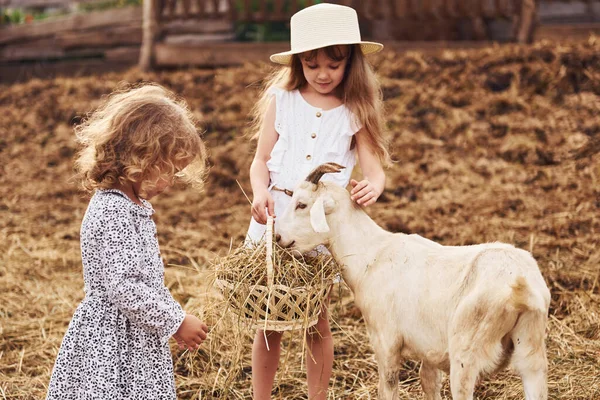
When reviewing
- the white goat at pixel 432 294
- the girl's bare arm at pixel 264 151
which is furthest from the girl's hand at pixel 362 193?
the girl's bare arm at pixel 264 151

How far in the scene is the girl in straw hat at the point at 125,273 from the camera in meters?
2.94

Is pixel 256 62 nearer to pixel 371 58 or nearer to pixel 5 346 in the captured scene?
pixel 371 58

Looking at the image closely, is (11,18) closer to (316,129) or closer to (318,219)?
(316,129)

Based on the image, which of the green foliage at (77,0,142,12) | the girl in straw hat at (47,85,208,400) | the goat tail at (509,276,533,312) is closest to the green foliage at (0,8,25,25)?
the green foliage at (77,0,142,12)

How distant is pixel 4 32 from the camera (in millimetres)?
14477

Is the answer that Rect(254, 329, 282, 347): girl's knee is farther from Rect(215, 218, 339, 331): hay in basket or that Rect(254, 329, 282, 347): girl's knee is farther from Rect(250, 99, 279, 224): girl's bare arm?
Rect(250, 99, 279, 224): girl's bare arm

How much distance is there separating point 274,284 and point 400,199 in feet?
15.1

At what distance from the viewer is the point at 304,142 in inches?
148

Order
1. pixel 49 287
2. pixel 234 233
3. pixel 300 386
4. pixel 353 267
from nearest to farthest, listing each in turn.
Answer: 1. pixel 353 267
2. pixel 300 386
3. pixel 49 287
4. pixel 234 233

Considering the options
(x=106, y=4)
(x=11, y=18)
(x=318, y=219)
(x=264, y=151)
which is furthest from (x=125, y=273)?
(x=11, y=18)

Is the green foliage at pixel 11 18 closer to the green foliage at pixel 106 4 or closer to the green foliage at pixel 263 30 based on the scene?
the green foliage at pixel 106 4

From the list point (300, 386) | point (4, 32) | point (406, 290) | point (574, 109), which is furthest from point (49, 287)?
point (4, 32)

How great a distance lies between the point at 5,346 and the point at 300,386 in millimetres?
2070

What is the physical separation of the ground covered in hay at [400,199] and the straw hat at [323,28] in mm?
1334
